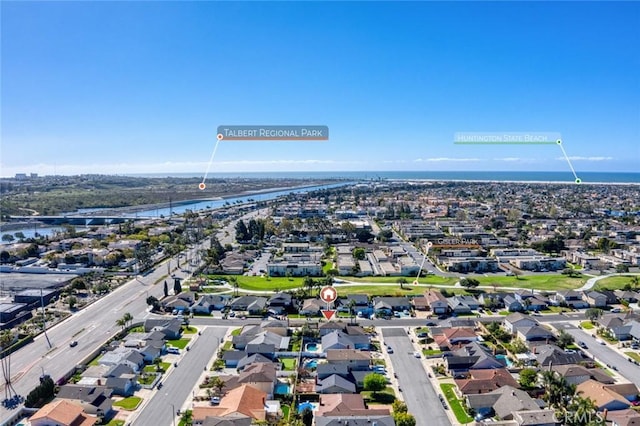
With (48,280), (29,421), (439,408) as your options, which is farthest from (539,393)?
(48,280)

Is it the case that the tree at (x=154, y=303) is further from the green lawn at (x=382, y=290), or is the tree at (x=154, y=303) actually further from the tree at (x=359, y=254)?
the tree at (x=359, y=254)

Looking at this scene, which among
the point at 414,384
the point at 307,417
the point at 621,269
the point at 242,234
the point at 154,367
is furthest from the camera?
the point at 242,234

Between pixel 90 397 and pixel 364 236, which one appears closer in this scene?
pixel 90 397

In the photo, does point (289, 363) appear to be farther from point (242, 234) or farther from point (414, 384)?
point (242, 234)

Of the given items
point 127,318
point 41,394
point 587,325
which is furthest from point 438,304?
point 41,394

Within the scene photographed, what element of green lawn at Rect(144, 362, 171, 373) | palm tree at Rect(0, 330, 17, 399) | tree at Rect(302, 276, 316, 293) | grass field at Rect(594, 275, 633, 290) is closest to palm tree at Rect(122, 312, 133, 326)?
palm tree at Rect(0, 330, 17, 399)

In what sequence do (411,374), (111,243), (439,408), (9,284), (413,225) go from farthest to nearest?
(413,225) → (111,243) → (9,284) → (411,374) → (439,408)

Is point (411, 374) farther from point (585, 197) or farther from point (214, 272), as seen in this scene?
point (585, 197)
